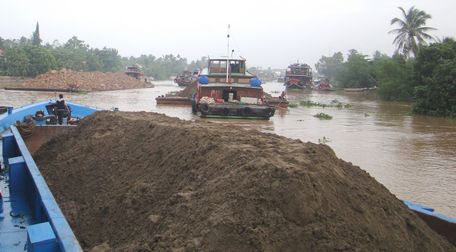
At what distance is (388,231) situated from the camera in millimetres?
2783

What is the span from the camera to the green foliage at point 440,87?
2288 cm

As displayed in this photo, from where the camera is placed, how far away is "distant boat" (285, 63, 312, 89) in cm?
5347

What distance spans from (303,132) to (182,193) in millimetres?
12454

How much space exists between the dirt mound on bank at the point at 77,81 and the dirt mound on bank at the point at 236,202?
102 ft

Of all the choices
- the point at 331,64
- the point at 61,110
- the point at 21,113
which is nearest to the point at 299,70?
the point at 61,110

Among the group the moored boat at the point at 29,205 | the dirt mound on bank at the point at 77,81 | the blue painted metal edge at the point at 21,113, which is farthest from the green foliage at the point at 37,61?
the moored boat at the point at 29,205

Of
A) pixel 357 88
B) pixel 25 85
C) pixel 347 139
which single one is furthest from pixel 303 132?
pixel 357 88

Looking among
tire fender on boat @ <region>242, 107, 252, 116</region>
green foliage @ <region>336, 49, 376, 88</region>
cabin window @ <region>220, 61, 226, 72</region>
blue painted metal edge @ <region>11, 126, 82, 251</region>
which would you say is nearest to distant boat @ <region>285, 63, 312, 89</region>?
green foliage @ <region>336, 49, 376, 88</region>

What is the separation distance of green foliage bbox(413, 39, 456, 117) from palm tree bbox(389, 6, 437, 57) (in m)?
17.8

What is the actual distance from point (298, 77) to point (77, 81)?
2563cm

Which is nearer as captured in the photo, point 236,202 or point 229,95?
point 236,202

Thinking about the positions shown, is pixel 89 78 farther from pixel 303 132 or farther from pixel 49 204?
pixel 49 204

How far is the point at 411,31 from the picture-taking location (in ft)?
145

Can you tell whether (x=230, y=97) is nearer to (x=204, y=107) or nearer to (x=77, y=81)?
(x=204, y=107)
